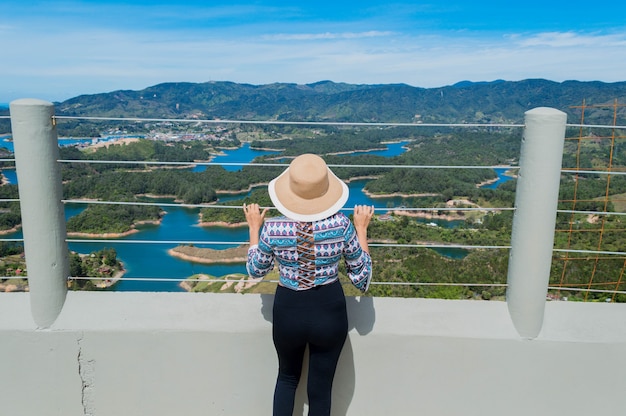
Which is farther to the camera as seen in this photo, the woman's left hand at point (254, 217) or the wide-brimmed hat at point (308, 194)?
the woman's left hand at point (254, 217)

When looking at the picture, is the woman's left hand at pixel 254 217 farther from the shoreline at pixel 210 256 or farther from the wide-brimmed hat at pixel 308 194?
the shoreline at pixel 210 256

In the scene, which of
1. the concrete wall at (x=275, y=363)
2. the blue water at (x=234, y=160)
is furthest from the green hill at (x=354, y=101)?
the concrete wall at (x=275, y=363)

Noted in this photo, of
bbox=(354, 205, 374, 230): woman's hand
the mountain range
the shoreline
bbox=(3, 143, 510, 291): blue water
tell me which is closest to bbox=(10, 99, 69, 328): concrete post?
bbox=(354, 205, 374, 230): woman's hand

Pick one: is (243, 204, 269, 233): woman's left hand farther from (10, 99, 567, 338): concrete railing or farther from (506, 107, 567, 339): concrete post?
(506, 107, 567, 339): concrete post

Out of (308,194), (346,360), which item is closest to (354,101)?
(346,360)

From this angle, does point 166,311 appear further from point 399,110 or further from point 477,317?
point 399,110

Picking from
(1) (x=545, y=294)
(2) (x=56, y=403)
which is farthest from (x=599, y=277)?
(2) (x=56, y=403)
